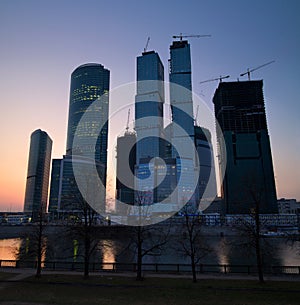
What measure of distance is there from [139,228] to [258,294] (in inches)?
526

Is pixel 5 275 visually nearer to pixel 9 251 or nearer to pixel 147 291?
pixel 147 291

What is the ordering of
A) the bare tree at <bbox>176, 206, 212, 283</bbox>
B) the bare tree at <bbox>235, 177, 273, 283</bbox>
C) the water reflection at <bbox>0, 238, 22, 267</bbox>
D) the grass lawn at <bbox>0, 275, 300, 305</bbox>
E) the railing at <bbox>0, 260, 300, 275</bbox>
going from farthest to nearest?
the water reflection at <bbox>0, 238, 22, 267</bbox> → the railing at <bbox>0, 260, 300, 275</bbox> → the bare tree at <bbox>176, 206, 212, 283</bbox> → the bare tree at <bbox>235, 177, 273, 283</bbox> → the grass lawn at <bbox>0, 275, 300, 305</bbox>

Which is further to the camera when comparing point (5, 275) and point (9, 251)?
point (9, 251)

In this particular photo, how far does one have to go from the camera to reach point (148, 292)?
72.8 feet

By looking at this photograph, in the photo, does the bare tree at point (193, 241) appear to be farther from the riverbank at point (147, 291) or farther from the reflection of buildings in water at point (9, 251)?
the reflection of buildings in water at point (9, 251)

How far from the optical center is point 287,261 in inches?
2263

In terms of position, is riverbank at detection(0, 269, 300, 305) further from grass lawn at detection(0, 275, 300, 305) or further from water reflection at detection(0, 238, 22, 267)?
water reflection at detection(0, 238, 22, 267)

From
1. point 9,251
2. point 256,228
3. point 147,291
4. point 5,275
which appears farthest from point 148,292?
point 9,251

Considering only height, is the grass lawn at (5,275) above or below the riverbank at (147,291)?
above

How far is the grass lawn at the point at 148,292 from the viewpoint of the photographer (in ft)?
65.2

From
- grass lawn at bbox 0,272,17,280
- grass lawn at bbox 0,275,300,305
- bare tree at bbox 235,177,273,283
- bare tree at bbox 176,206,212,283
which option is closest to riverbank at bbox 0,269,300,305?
grass lawn at bbox 0,275,300,305

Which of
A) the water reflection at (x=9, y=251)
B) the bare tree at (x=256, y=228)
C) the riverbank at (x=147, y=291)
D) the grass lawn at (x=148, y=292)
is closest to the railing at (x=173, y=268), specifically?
the bare tree at (x=256, y=228)

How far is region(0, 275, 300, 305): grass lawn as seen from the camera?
1988 cm

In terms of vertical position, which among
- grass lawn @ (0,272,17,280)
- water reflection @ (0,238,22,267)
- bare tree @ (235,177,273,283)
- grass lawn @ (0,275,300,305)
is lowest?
grass lawn @ (0,275,300,305)
